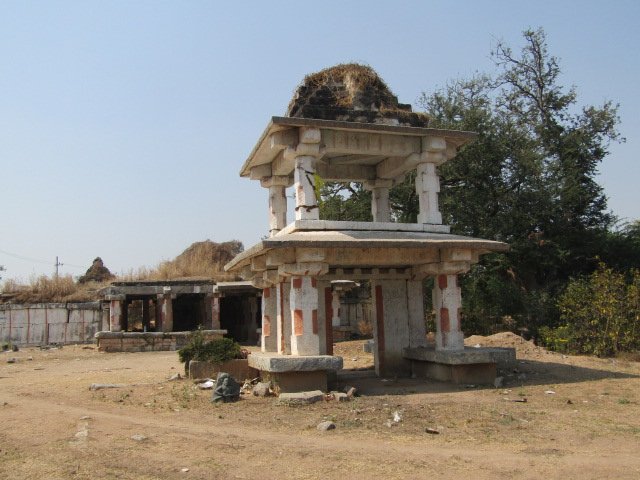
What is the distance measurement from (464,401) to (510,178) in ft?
45.3

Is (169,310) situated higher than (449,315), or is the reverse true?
(169,310)

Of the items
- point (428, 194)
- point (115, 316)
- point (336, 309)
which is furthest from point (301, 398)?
point (336, 309)

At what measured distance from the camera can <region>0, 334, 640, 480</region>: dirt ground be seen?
6301 millimetres

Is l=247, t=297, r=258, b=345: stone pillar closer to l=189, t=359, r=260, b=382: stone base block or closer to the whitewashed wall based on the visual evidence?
the whitewashed wall

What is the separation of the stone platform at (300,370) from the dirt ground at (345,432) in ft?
1.79

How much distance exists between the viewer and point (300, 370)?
33.2ft

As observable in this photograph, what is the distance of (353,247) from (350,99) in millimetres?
3151

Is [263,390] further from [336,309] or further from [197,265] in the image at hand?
[197,265]

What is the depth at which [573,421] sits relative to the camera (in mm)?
8297

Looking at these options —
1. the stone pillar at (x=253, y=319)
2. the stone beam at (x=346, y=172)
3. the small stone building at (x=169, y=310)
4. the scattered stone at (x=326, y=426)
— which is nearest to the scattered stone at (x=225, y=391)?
the scattered stone at (x=326, y=426)

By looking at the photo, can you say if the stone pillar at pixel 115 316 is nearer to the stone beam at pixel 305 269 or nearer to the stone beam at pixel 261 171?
the stone beam at pixel 261 171

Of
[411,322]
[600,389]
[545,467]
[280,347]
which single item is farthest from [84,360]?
[545,467]

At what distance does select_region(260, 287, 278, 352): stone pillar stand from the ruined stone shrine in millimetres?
23

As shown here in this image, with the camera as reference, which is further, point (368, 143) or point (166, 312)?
point (166, 312)
